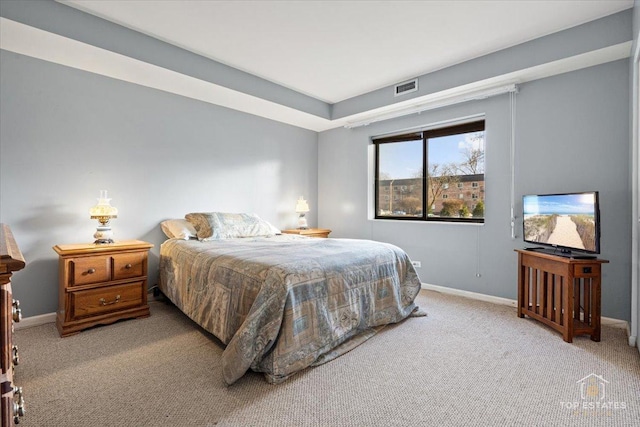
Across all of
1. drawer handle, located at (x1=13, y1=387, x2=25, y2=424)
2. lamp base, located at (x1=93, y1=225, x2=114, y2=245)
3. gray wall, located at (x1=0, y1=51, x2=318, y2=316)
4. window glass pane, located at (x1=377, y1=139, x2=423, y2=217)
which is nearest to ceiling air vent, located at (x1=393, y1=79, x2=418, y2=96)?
window glass pane, located at (x1=377, y1=139, x2=423, y2=217)

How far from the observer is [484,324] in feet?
9.00

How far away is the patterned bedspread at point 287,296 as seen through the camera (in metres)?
1.85

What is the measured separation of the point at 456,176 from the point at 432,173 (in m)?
0.32

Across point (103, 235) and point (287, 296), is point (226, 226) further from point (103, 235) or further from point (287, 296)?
point (287, 296)

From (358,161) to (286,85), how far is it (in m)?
1.51

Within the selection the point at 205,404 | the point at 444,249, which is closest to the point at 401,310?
the point at 444,249

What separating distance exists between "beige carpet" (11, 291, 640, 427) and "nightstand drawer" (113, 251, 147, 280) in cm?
46

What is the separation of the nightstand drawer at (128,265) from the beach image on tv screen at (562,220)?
3622 mm

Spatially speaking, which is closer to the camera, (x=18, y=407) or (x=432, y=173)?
(x=18, y=407)

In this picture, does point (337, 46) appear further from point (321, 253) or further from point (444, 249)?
point (444, 249)

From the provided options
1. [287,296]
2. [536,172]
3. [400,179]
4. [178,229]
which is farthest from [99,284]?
[536,172]

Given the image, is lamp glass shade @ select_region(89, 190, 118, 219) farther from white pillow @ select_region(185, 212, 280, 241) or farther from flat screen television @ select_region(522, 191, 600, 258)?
flat screen television @ select_region(522, 191, 600, 258)

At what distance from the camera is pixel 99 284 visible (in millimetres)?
2646

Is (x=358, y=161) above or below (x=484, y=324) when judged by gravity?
above
